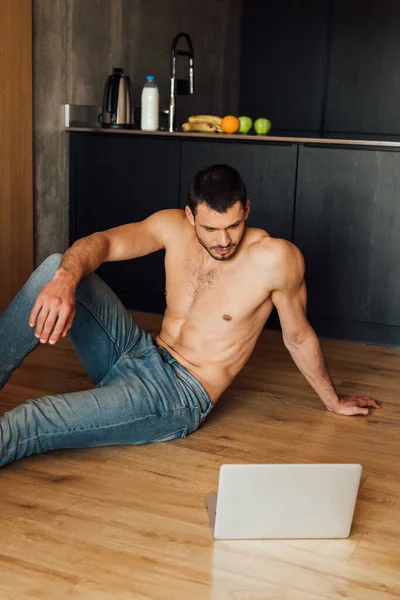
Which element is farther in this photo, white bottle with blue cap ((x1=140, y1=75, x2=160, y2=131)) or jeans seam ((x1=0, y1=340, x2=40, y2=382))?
white bottle with blue cap ((x1=140, y1=75, x2=160, y2=131))

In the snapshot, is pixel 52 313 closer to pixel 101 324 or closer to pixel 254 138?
pixel 101 324

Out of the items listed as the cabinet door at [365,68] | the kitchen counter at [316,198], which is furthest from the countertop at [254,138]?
the cabinet door at [365,68]

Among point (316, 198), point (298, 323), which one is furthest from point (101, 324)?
point (316, 198)

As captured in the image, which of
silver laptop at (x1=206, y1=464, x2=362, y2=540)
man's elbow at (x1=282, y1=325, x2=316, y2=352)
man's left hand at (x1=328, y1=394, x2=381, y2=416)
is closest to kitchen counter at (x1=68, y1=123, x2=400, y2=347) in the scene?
man's left hand at (x1=328, y1=394, x2=381, y2=416)

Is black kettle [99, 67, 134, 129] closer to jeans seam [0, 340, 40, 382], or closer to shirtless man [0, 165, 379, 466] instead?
shirtless man [0, 165, 379, 466]

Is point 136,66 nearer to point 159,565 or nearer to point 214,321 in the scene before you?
point 214,321

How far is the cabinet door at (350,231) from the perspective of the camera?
359 cm

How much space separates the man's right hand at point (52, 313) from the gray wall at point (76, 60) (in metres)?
2.02

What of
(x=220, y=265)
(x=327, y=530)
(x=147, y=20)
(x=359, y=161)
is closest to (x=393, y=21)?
(x=147, y=20)

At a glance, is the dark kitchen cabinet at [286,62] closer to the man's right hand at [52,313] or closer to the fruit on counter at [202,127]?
the fruit on counter at [202,127]

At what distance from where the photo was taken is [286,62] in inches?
233

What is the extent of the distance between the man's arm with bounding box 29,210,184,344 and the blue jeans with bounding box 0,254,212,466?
0.08 m

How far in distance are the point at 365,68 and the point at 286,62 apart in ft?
1.89

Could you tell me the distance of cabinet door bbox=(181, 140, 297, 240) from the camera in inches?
147
